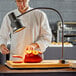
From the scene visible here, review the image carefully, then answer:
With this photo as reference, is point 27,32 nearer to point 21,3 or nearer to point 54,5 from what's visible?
point 21,3

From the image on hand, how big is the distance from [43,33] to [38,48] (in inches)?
7.2

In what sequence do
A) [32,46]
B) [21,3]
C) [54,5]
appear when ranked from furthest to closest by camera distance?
[54,5] → [21,3] → [32,46]

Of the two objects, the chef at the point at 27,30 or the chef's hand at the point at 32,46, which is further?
the chef at the point at 27,30

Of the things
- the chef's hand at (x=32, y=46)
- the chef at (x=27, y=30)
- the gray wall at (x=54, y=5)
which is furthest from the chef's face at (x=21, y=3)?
the gray wall at (x=54, y=5)

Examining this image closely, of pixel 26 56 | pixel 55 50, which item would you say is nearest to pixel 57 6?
pixel 55 50

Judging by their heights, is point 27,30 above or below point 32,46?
above

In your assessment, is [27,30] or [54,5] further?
[54,5]

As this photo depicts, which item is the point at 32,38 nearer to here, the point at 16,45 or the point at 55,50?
the point at 16,45

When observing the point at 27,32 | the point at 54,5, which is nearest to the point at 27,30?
the point at 27,32

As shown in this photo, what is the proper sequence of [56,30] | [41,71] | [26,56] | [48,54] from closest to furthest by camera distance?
[41,71] → [26,56] → [48,54] → [56,30]

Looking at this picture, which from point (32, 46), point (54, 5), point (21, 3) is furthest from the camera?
point (54, 5)

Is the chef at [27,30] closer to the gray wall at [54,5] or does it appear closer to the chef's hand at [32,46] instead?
the chef's hand at [32,46]

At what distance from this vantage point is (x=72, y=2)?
28.6ft

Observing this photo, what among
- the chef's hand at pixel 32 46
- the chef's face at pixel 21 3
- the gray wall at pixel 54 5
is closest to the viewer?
the chef's hand at pixel 32 46
